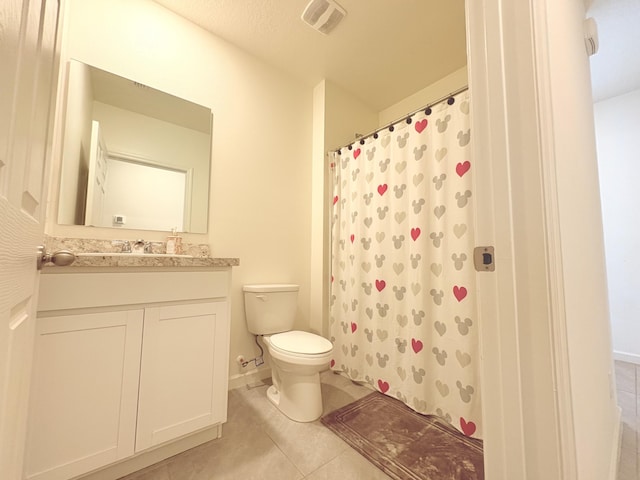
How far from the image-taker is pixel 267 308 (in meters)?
1.77

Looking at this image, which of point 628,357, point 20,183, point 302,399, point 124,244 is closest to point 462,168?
point 302,399

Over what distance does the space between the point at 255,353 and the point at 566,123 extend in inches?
78.7

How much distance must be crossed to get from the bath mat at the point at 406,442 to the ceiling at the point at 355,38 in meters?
2.44

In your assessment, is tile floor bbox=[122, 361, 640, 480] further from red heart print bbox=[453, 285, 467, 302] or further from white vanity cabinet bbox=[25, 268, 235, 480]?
red heart print bbox=[453, 285, 467, 302]

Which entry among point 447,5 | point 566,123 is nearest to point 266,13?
point 447,5

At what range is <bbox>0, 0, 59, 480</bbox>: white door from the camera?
1.23 ft

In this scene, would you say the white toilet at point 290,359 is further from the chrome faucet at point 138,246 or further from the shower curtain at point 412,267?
the chrome faucet at point 138,246

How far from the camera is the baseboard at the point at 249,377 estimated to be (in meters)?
1.77

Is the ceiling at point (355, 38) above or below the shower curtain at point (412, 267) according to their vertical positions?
above

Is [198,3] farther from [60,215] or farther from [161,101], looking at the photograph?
[60,215]

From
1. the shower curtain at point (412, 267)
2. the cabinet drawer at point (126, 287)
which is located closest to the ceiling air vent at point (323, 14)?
the shower curtain at point (412, 267)

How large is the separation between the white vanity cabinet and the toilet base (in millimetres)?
386

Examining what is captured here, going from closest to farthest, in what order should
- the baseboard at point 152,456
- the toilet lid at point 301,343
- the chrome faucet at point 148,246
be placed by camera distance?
the baseboard at point 152,456
the toilet lid at point 301,343
the chrome faucet at point 148,246

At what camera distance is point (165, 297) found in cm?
110
